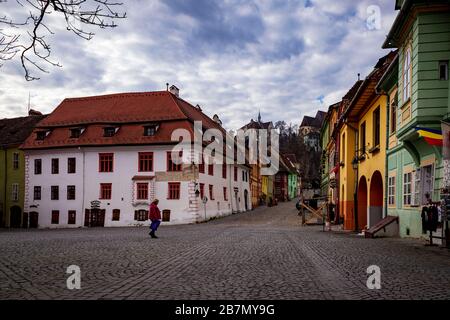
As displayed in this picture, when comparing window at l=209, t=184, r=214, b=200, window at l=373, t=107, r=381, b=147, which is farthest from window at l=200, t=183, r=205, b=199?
window at l=373, t=107, r=381, b=147

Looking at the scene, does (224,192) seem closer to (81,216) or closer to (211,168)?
(211,168)

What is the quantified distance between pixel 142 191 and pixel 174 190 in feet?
9.22

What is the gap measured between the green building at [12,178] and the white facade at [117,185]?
3.28 meters

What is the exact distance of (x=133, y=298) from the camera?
702 cm

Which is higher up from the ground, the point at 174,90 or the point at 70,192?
the point at 174,90

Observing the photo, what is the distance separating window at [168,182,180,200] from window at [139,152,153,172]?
233 centimetres

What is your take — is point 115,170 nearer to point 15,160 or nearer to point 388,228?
point 15,160

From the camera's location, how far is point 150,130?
143 feet

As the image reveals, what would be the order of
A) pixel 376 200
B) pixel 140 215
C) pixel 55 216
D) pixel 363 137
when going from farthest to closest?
pixel 55 216 → pixel 140 215 → pixel 363 137 → pixel 376 200

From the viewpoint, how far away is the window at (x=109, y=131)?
44.8m

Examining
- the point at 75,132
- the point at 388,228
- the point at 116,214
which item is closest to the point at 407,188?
the point at 388,228

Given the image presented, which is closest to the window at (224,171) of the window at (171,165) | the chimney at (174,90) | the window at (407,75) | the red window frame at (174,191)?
the chimney at (174,90)

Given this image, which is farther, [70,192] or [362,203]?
[70,192]
